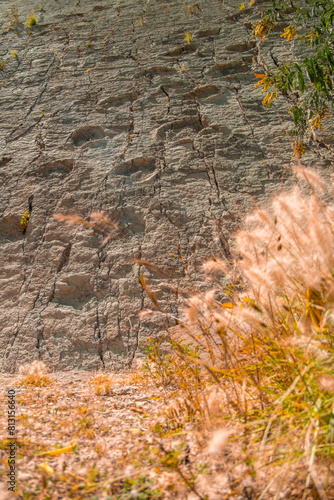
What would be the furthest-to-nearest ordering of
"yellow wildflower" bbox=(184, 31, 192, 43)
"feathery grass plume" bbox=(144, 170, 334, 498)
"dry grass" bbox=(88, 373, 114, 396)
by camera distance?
"yellow wildflower" bbox=(184, 31, 192, 43) < "dry grass" bbox=(88, 373, 114, 396) < "feathery grass plume" bbox=(144, 170, 334, 498)

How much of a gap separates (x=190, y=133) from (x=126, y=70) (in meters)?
1.39

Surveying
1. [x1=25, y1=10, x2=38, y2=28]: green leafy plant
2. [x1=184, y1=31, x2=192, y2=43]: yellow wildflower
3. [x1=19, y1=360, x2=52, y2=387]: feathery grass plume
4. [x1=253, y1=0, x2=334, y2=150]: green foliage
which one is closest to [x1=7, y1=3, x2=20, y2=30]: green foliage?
[x1=25, y1=10, x2=38, y2=28]: green leafy plant

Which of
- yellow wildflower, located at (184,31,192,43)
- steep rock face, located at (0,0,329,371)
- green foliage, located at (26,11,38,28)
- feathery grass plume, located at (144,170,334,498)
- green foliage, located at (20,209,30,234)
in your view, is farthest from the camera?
green foliage, located at (26,11,38,28)

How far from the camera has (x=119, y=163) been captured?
12.0 ft

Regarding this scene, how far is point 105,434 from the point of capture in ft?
4.78

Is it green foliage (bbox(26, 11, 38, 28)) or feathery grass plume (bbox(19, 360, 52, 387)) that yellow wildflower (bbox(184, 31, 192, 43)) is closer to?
green foliage (bbox(26, 11, 38, 28))

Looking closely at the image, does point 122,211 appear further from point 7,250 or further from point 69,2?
point 69,2

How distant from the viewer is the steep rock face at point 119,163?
2.94 metres

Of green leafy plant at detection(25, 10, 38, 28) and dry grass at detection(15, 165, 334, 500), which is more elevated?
green leafy plant at detection(25, 10, 38, 28)

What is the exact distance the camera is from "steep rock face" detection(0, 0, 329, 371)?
9.66 ft

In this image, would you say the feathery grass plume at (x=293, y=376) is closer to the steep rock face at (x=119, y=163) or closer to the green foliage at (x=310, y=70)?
the steep rock face at (x=119, y=163)

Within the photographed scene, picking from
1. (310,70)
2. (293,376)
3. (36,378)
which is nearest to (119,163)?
(310,70)

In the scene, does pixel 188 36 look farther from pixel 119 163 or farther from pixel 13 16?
pixel 13 16

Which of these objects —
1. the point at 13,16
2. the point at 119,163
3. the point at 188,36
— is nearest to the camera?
the point at 119,163
